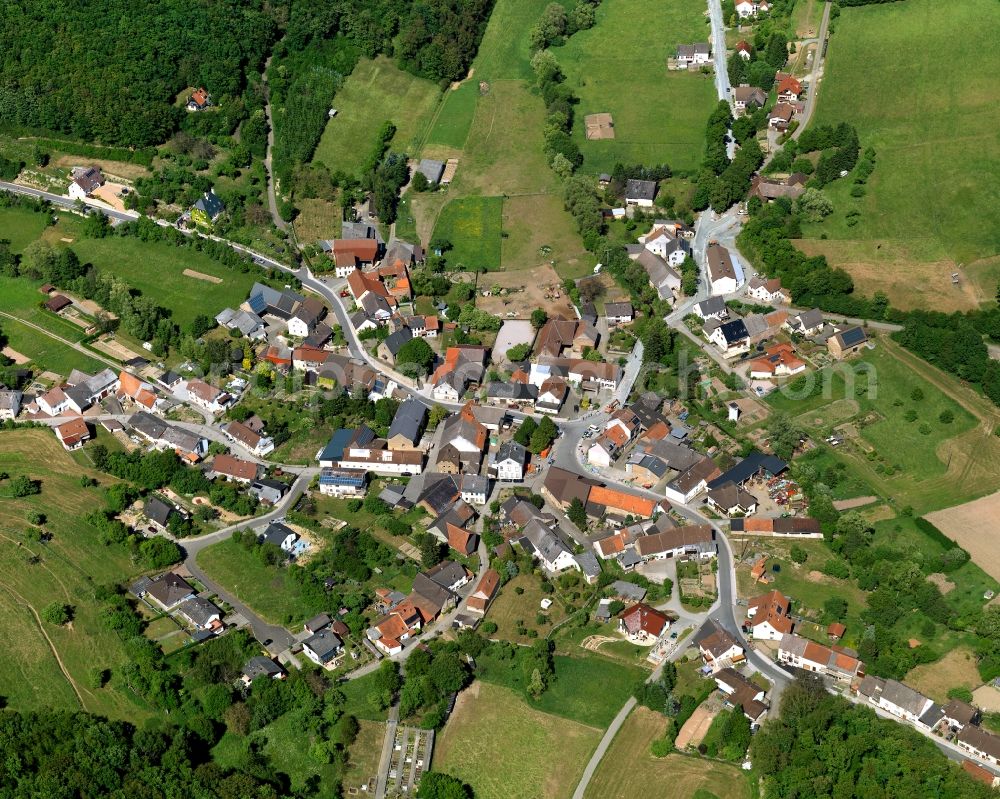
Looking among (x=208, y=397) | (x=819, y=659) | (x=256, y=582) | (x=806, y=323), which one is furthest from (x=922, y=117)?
(x=256, y=582)

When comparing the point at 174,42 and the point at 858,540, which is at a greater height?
the point at 174,42

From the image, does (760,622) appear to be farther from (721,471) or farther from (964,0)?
(964,0)

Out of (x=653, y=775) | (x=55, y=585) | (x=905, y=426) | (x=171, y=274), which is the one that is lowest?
(x=653, y=775)

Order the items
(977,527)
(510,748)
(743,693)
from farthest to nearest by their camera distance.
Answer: (977,527)
(743,693)
(510,748)

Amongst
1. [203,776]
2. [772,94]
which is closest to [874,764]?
[203,776]

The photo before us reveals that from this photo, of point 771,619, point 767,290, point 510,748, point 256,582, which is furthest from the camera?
point 767,290

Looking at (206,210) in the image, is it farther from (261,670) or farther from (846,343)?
(846,343)

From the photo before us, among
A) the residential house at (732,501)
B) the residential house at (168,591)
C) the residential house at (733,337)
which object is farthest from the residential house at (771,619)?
the residential house at (168,591)
